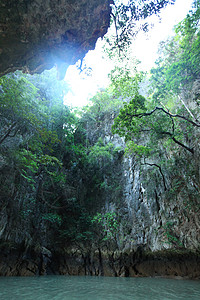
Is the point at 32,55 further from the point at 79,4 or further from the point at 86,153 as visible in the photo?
the point at 86,153

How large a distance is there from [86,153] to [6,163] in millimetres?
7391

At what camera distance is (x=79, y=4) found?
460 cm

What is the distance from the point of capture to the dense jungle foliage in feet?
26.7

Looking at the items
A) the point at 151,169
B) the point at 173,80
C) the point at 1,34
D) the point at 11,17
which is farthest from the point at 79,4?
the point at 151,169

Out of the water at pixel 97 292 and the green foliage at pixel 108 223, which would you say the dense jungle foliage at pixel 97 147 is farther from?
the water at pixel 97 292

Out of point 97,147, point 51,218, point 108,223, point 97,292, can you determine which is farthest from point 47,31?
point 108,223

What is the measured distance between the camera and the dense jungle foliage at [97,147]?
26.7ft

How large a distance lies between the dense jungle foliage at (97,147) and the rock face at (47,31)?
331cm

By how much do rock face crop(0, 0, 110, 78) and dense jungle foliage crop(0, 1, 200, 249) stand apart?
10.9 ft

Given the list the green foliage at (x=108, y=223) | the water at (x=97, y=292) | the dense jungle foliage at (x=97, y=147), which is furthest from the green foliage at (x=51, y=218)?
the water at (x=97, y=292)

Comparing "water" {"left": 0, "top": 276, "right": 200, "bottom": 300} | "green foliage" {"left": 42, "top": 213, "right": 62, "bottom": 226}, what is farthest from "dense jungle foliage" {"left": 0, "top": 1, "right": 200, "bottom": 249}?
"water" {"left": 0, "top": 276, "right": 200, "bottom": 300}

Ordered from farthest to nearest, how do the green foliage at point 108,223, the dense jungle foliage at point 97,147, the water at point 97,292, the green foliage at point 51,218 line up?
the green foliage at point 108,223 < the green foliage at point 51,218 < the dense jungle foliage at point 97,147 < the water at point 97,292

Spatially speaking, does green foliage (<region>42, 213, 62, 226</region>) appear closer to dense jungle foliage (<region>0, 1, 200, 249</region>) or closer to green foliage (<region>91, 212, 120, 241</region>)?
dense jungle foliage (<region>0, 1, 200, 249</region>)

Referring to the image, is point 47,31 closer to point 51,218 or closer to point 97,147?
point 51,218
